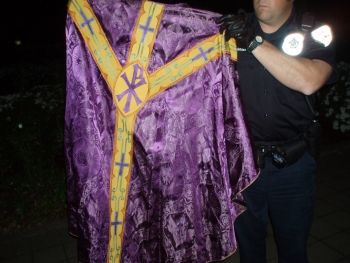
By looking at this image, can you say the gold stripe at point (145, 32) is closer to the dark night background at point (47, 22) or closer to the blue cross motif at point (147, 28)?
the blue cross motif at point (147, 28)

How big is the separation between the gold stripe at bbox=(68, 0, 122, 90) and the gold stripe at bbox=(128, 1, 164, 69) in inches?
4.7

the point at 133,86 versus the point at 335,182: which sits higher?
the point at 133,86

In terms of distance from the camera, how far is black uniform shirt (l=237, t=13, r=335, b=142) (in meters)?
2.22

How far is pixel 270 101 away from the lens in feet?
7.27

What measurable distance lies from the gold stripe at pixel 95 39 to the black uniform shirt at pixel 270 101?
2.61 ft

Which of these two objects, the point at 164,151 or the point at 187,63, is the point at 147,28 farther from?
the point at 164,151

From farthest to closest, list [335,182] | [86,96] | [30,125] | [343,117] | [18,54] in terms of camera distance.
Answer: [18,54], [343,117], [335,182], [30,125], [86,96]

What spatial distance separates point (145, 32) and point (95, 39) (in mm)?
300

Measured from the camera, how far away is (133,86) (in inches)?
83.2

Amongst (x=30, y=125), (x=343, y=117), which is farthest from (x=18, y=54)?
(x=343, y=117)

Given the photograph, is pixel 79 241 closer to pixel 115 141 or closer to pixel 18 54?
pixel 115 141

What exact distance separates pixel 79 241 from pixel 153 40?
132 centimetres

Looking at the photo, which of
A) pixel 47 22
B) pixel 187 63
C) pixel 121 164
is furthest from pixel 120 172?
pixel 47 22

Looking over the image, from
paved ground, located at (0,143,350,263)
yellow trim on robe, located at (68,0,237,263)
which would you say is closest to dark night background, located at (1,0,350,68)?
paved ground, located at (0,143,350,263)
